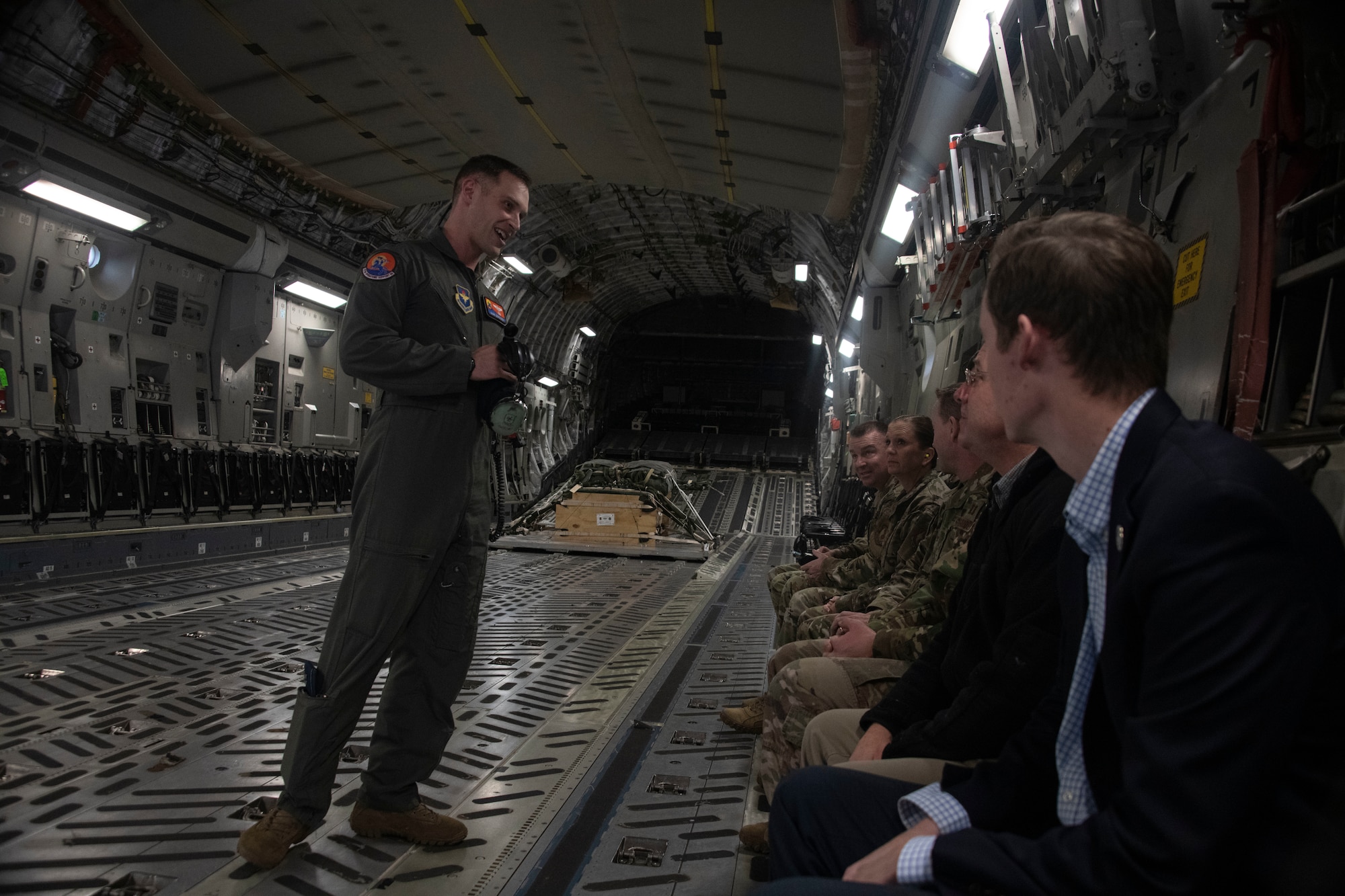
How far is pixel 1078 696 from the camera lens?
114cm

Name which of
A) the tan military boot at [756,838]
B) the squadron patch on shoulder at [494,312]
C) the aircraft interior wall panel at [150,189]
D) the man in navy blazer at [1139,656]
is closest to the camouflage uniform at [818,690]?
the tan military boot at [756,838]

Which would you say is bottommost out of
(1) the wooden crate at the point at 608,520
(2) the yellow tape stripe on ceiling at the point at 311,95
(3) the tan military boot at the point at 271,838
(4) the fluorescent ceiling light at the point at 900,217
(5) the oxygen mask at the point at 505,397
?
(1) the wooden crate at the point at 608,520

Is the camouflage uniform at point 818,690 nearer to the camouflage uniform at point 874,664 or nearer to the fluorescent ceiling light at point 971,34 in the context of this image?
the camouflage uniform at point 874,664

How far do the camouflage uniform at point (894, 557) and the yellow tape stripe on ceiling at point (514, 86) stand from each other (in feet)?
12.7

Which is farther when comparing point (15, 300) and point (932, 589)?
point (15, 300)

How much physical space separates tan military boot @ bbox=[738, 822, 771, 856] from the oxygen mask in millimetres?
1400

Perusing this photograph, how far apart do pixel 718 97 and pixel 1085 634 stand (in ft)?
18.5

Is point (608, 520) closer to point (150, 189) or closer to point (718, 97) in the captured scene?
point (718, 97)

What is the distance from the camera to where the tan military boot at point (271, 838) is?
2.13 meters

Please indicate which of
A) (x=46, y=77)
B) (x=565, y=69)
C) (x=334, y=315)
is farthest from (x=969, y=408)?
(x=334, y=315)

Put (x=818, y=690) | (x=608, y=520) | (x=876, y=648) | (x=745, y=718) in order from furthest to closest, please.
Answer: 1. (x=608, y=520)
2. (x=745, y=718)
3. (x=876, y=648)
4. (x=818, y=690)

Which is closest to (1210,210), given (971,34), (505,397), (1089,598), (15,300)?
(1089,598)

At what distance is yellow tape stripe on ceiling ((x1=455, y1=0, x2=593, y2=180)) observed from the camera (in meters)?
5.07

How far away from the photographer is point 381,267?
2500mm
